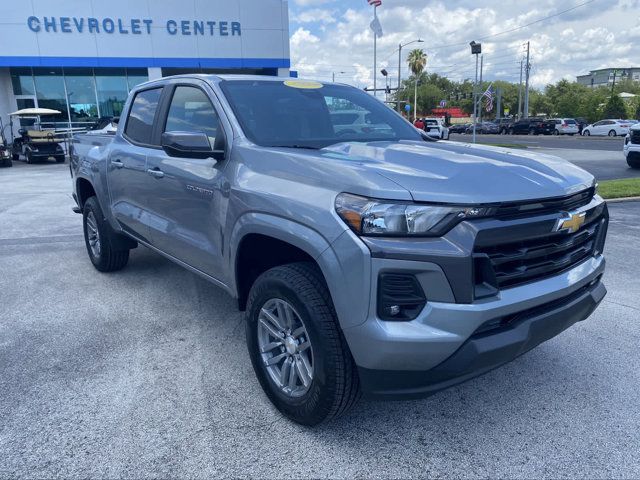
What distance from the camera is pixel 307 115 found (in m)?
3.71

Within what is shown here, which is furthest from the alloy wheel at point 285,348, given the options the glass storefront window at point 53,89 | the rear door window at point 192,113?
the glass storefront window at point 53,89

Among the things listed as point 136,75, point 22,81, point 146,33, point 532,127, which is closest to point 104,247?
point 146,33

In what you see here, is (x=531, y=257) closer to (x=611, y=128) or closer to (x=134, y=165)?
(x=134, y=165)

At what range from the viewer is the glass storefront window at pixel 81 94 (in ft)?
A: 88.7

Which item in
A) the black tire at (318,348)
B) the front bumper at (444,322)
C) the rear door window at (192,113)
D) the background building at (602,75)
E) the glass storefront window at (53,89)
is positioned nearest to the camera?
the front bumper at (444,322)

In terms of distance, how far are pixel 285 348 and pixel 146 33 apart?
27983 millimetres

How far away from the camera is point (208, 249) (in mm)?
3455

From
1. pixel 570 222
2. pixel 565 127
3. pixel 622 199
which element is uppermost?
pixel 570 222

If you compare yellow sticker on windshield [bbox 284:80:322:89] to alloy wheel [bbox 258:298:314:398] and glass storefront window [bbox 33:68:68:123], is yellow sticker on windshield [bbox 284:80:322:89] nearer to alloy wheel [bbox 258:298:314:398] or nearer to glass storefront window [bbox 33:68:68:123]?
alloy wheel [bbox 258:298:314:398]

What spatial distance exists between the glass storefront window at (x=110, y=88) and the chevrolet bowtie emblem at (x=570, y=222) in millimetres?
28235

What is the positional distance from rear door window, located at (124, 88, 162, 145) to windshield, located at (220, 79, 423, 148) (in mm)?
1058

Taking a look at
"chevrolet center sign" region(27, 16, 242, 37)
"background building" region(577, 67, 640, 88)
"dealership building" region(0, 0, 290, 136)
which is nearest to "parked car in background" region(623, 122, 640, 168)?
"dealership building" region(0, 0, 290, 136)

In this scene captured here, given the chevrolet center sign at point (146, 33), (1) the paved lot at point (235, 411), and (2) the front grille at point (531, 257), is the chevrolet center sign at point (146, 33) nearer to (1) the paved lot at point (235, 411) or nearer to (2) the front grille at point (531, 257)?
(1) the paved lot at point (235, 411)

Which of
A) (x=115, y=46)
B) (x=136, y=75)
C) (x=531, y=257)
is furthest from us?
(x=136, y=75)
